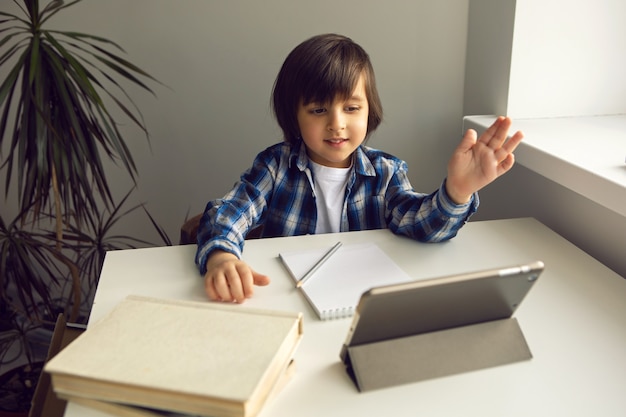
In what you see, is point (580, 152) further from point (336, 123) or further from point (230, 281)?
point (230, 281)

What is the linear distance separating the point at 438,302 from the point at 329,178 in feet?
2.13

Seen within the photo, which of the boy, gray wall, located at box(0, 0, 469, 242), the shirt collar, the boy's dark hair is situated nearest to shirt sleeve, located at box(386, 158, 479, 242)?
the boy

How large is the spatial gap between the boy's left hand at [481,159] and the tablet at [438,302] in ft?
1.02

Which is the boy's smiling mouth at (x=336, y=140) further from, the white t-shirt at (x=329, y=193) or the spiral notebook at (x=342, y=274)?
the spiral notebook at (x=342, y=274)

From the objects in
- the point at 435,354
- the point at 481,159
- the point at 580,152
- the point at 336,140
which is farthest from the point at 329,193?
the point at 435,354

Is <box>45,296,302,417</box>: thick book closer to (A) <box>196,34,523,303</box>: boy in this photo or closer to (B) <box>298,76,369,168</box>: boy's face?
(A) <box>196,34,523,303</box>: boy

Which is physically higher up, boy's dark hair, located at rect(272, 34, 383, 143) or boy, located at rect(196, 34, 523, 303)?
boy's dark hair, located at rect(272, 34, 383, 143)

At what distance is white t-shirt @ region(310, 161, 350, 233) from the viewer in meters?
1.23

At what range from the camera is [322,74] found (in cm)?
110

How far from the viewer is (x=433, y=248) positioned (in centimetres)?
97

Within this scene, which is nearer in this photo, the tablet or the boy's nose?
the tablet

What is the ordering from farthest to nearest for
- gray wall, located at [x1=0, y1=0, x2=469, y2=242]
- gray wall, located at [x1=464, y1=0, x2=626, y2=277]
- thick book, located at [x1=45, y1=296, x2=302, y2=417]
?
gray wall, located at [x1=0, y1=0, x2=469, y2=242], gray wall, located at [x1=464, y1=0, x2=626, y2=277], thick book, located at [x1=45, y1=296, x2=302, y2=417]

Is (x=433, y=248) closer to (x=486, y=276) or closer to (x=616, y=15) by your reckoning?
(x=486, y=276)

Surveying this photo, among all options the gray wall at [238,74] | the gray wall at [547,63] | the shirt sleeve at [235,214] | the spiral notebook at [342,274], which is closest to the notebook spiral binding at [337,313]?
the spiral notebook at [342,274]
